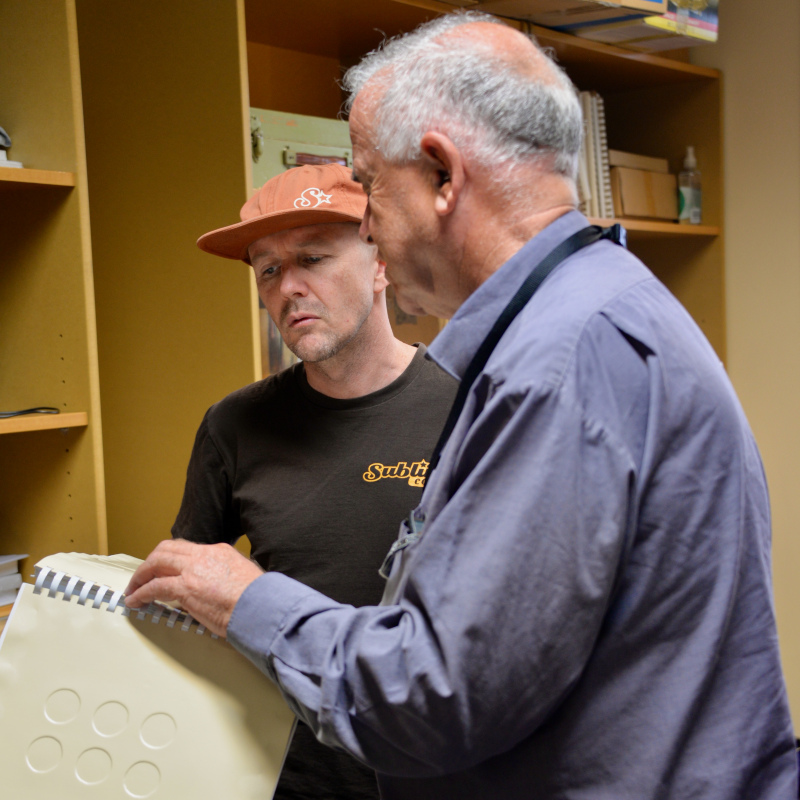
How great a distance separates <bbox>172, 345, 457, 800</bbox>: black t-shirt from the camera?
3.74 feet

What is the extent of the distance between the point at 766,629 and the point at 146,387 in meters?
1.36

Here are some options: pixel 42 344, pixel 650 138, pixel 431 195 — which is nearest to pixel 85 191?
pixel 42 344

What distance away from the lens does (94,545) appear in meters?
1.39

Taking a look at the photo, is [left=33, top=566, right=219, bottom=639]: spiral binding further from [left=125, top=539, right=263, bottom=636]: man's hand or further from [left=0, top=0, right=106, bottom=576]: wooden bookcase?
[left=0, top=0, right=106, bottom=576]: wooden bookcase

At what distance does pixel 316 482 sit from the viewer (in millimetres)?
1204

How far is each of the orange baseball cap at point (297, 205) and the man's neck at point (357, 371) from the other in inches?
8.1

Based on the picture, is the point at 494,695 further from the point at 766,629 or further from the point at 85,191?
the point at 85,191

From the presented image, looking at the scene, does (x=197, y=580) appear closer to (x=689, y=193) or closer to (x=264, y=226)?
(x=264, y=226)

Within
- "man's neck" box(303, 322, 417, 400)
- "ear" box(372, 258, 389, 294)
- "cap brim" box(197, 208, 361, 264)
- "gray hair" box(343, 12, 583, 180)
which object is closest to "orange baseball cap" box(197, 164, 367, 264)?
"cap brim" box(197, 208, 361, 264)

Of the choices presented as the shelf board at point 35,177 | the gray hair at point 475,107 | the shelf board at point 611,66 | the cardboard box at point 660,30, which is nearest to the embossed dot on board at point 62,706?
the gray hair at point 475,107

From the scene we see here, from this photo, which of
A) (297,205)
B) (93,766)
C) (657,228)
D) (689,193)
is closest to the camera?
(93,766)

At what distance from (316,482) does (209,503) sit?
194 millimetres

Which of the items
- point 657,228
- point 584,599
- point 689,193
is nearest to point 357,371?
point 584,599

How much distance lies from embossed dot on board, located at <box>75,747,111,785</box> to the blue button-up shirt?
10.7 inches
